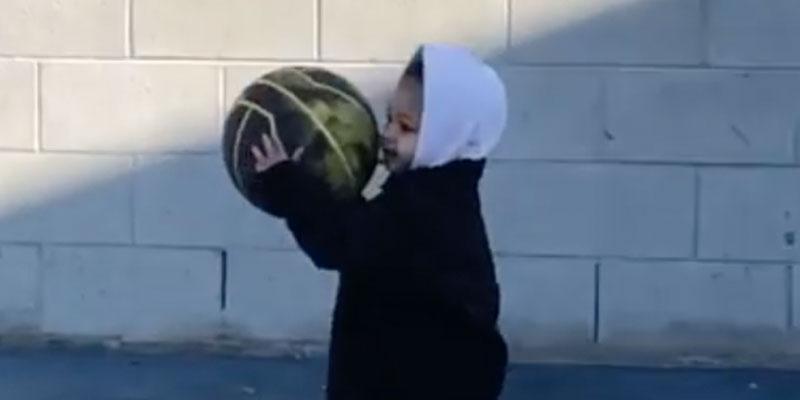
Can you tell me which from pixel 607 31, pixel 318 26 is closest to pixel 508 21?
pixel 607 31

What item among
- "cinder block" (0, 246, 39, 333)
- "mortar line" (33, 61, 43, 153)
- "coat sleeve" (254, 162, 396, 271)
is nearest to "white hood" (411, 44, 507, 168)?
"coat sleeve" (254, 162, 396, 271)

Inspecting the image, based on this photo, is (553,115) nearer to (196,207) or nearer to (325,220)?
(196,207)

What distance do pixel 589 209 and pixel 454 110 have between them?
332 cm

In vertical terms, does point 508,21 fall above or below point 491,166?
above

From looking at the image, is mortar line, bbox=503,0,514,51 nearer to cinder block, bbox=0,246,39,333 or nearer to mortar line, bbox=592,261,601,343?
mortar line, bbox=592,261,601,343

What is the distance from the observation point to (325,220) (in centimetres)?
446

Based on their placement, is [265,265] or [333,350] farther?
[265,265]

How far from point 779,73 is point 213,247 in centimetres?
208

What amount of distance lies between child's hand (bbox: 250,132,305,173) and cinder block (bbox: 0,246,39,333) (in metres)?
3.75

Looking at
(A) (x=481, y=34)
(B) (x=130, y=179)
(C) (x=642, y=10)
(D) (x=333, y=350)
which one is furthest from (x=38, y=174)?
(D) (x=333, y=350)

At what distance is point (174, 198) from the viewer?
7.95 metres

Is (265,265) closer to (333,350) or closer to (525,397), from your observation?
(525,397)

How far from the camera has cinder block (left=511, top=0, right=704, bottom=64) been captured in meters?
7.69

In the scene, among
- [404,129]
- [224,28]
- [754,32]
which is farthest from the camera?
[224,28]
